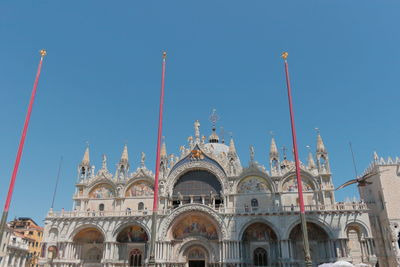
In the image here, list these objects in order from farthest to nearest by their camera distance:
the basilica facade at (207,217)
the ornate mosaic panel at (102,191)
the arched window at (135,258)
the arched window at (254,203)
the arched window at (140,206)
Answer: the ornate mosaic panel at (102,191) < the arched window at (140,206) < the arched window at (254,203) < the arched window at (135,258) < the basilica facade at (207,217)

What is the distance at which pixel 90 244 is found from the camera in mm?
36875

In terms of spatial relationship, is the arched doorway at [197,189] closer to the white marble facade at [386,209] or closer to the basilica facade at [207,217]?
the basilica facade at [207,217]

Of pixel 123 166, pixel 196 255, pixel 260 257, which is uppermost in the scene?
pixel 123 166

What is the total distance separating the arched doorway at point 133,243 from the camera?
116 ft

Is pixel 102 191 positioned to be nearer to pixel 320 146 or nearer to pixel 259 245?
pixel 259 245

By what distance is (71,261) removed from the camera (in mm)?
34625

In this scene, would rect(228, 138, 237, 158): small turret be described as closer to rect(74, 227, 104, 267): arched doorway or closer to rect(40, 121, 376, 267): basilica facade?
rect(40, 121, 376, 267): basilica facade

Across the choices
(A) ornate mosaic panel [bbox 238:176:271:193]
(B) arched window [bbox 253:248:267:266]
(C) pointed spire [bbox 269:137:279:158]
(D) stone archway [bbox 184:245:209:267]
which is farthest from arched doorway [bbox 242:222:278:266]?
(C) pointed spire [bbox 269:137:279:158]

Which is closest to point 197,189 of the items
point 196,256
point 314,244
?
point 196,256

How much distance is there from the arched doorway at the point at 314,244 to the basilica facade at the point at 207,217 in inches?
3.9

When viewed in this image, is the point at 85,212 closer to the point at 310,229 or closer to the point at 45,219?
the point at 45,219

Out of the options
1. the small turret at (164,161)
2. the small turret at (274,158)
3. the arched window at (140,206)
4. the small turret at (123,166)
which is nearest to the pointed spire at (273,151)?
the small turret at (274,158)

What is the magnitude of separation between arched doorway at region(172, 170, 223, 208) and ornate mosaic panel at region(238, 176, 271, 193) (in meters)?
2.69

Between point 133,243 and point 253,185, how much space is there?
15.2 m
